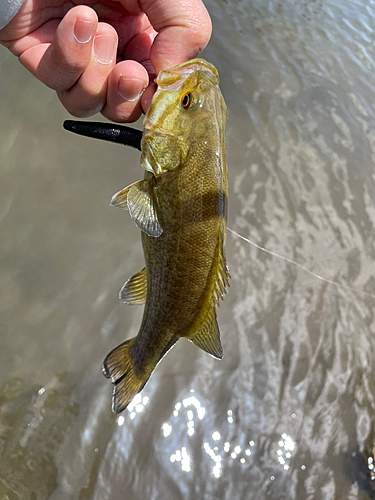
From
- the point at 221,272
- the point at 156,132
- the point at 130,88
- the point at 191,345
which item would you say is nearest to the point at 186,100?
the point at 156,132

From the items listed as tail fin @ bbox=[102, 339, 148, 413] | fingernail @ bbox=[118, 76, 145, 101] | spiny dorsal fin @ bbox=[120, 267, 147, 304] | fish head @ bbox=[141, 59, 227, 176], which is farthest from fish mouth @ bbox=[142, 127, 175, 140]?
tail fin @ bbox=[102, 339, 148, 413]

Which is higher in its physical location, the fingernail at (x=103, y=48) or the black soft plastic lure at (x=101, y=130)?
the fingernail at (x=103, y=48)

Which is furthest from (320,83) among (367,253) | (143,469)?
(143,469)

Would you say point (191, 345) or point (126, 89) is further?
point (191, 345)

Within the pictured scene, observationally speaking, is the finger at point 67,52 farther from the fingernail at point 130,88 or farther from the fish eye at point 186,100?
the fish eye at point 186,100

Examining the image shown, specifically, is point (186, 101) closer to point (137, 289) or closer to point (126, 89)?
point (126, 89)

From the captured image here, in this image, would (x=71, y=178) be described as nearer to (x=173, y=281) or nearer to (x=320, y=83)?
(x=173, y=281)

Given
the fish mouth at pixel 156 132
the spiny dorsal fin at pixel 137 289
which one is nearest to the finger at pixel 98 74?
the fish mouth at pixel 156 132
